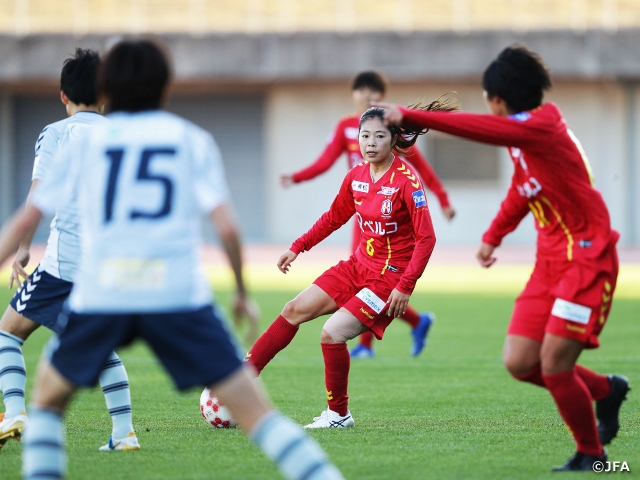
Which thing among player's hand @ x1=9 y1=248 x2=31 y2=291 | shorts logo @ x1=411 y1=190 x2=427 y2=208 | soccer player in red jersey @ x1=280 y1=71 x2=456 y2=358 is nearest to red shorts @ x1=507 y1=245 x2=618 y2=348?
shorts logo @ x1=411 y1=190 x2=427 y2=208

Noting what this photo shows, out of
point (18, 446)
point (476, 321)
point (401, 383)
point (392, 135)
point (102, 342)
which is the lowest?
point (476, 321)

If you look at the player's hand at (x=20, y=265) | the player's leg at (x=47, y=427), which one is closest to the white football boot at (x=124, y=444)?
the player's hand at (x=20, y=265)

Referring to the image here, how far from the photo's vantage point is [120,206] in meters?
3.52

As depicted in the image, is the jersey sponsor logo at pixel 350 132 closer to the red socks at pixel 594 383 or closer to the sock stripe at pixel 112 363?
the sock stripe at pixel 112 363

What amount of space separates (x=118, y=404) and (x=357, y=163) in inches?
190

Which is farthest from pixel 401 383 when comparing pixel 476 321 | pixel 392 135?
pixel 476 321

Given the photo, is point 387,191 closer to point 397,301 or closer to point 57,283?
point 397,301

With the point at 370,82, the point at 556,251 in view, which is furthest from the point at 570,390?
the point at 370,82

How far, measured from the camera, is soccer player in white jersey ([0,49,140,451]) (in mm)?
4977

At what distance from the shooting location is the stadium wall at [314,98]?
25.9m

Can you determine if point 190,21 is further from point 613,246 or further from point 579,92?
point 613,246

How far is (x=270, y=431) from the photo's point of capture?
3516 mm

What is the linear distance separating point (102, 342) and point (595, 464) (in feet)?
7.72

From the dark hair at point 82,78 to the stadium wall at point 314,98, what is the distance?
2047 centimetres
